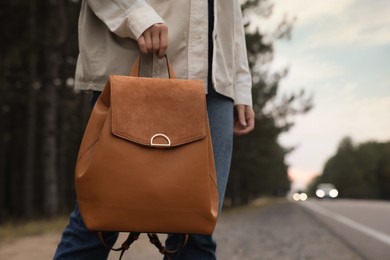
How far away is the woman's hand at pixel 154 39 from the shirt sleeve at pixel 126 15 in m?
0.01

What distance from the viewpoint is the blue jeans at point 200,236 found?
1.84 meters

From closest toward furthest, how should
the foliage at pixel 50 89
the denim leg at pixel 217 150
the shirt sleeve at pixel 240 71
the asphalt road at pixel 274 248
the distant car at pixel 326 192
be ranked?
the denim leg at pixel 217 150 < the shirt sleeve at pixel 240 71 < the asphalt road at pixel 274 248 < the foliage at pixel 50 89 < the distant car at pixel 326 192

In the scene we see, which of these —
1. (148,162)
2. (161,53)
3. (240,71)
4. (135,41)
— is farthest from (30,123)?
(148,162)

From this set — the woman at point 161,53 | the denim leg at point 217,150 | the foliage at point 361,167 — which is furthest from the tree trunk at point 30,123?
the foliage at point 361,167

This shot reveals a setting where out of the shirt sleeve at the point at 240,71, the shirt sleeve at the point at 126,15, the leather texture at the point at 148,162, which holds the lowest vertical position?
the leather texture at the point at 148,162

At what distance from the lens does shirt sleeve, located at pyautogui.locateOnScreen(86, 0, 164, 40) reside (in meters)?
1.79

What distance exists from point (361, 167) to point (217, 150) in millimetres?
114757

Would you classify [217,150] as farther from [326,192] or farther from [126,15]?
[326,192]

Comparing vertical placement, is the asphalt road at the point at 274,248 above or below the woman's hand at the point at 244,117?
below

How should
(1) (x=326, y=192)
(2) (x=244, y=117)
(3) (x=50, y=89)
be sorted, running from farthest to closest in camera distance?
(1) (x=326, y=192)
(3) (x=50, y=89)
(2) (x=244, y=117)

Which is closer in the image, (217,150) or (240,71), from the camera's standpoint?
(217,150)

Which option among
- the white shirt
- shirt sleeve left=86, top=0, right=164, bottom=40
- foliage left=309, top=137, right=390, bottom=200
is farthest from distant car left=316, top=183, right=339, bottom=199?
foliage left=309, top=137, right=390, bottom=200

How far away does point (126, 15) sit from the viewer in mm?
1832

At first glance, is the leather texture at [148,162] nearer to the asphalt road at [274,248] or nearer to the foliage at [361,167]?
the asphalt road at [274,248]
